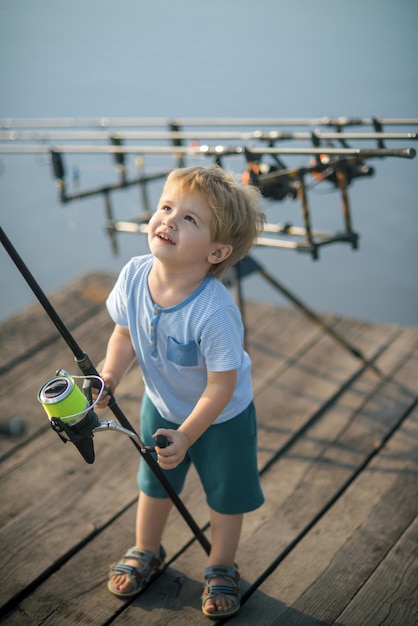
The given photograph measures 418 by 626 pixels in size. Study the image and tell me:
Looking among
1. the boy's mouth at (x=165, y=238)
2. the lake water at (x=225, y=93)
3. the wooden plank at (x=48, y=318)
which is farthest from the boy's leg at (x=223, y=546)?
the lake water at (x=225, y=93)

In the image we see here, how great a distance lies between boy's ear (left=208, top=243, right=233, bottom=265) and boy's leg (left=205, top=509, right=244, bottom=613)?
0.60m

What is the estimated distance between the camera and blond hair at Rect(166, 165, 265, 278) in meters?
1.57

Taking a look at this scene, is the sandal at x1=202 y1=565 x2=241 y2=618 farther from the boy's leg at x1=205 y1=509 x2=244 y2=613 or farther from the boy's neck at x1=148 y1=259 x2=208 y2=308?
the boy's neck at x1=148 y1=259 x2=208 y2=308

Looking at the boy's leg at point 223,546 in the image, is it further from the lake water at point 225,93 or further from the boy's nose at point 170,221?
the lake water at point 225,93

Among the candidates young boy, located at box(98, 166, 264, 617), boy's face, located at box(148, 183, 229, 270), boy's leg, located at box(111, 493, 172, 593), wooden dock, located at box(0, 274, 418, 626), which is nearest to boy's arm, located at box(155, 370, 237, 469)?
young boy, located at box(98, 166, 264, 617)

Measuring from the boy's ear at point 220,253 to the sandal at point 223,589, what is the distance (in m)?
0.73

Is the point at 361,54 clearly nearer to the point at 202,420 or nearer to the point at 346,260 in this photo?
the point at 346,260

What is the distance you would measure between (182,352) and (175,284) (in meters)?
0.15

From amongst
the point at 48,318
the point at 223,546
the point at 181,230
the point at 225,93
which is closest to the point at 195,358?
the point at 181,230

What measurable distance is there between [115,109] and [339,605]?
445 centimetres

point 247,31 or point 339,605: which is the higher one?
point 247,31

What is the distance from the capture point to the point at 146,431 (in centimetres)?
183

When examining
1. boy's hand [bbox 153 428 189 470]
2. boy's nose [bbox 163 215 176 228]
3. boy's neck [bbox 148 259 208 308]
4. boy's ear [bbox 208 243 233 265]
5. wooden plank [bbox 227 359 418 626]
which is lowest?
wooden plank [bbox 227 359 418 626]

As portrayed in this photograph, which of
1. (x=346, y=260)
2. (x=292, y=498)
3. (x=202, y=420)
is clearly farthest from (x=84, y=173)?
(x=202, y=420)
